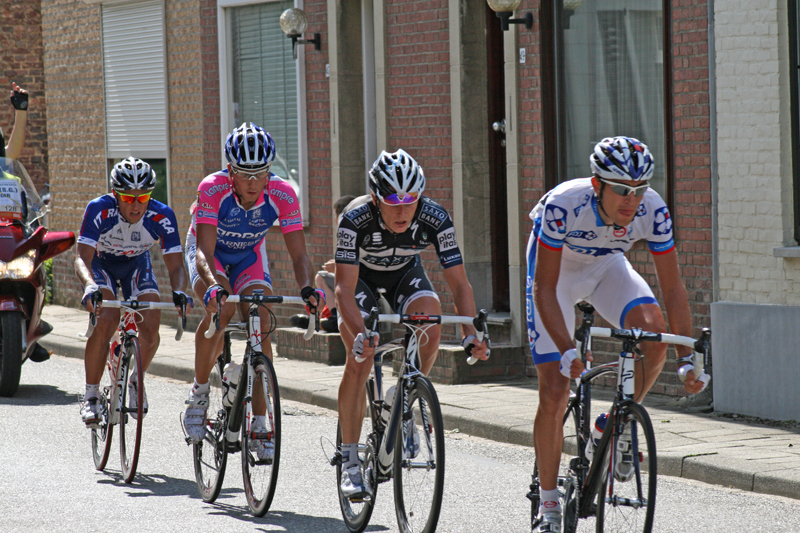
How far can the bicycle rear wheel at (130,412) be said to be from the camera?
7.45 meters

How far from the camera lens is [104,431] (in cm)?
793

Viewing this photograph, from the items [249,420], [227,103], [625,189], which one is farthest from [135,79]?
[625,189]

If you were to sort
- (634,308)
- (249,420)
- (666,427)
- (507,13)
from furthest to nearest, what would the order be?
(507,13) → (666,427) → (249,420) → (634,308)

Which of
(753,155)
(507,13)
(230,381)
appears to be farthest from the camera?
(507,13)

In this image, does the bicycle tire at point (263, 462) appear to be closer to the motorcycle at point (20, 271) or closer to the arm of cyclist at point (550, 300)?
the arm of cyclist at point (550, 300)

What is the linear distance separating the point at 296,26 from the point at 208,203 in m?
6.74

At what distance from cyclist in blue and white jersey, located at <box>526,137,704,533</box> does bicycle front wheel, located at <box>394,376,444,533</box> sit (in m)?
0.47

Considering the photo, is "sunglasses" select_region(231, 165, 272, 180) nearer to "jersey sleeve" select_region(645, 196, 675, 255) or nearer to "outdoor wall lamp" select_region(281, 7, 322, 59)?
"jersey sleeve" select_region(645, 196, 675, 255)

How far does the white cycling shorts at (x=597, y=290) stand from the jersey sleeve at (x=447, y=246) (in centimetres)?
44

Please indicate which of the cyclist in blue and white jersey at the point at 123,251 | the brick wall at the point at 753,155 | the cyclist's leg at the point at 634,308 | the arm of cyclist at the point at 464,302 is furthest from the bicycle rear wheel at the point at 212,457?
the brick wall at the point at 753,155

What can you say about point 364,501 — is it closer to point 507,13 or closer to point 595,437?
point 595,437

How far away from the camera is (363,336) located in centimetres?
578

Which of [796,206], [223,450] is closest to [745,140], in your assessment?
[796,206]

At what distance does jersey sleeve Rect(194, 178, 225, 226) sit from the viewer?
7098 mm
